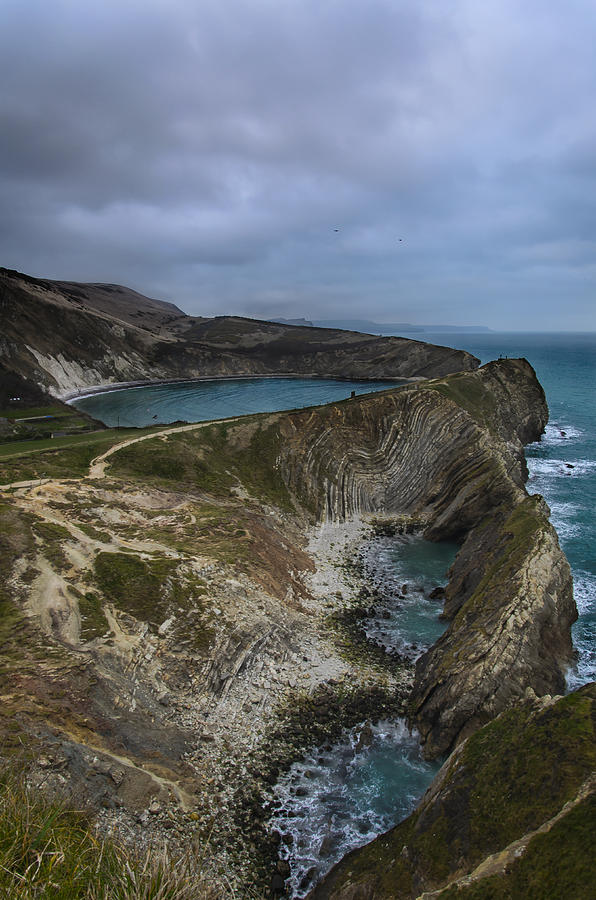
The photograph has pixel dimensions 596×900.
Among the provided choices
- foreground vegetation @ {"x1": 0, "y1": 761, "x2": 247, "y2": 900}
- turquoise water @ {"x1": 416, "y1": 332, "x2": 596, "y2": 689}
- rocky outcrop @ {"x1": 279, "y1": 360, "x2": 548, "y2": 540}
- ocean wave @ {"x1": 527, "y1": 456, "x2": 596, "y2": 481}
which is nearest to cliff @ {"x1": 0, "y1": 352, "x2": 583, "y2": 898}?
rocky outcrop @ {"x1": 279, "y1": 360, "x2": 548, "y2": 540}

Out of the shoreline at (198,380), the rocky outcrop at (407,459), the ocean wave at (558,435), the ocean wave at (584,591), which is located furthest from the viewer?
the shoreline at (198,380)

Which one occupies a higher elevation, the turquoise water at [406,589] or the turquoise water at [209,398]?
the turquoise water at [209,398]

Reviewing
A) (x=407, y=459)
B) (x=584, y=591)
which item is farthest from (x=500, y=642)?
(x=407, y=459)

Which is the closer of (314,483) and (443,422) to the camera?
(314,483)

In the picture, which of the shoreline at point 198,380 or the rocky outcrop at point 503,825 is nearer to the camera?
the rocky outcrop at point 503,825

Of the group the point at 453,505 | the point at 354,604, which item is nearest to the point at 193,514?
the point at 354,604

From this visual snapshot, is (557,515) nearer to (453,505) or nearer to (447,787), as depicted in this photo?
(453,505)

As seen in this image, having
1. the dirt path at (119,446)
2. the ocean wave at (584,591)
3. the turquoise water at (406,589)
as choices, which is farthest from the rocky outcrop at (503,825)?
the dirt path at (119,446)

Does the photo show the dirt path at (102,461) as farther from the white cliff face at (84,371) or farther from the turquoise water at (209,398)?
the white cliff face at (84,371)
